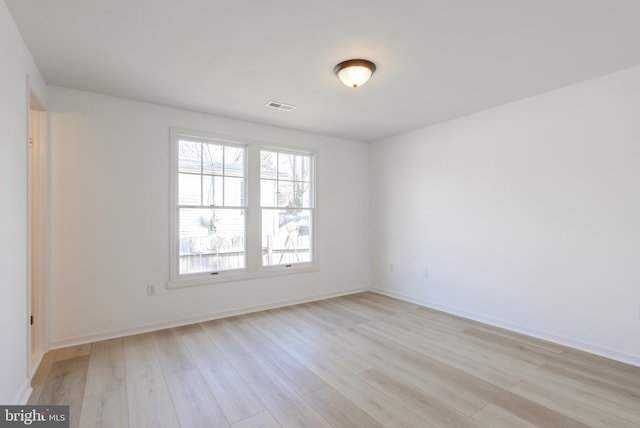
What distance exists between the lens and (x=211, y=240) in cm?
405

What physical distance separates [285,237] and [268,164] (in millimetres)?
1130

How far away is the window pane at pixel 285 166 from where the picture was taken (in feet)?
15.4

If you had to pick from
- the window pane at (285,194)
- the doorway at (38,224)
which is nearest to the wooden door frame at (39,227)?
the doorway at (38,224)

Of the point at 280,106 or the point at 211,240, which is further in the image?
the point at 211,240

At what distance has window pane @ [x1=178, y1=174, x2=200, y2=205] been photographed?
3854 mm

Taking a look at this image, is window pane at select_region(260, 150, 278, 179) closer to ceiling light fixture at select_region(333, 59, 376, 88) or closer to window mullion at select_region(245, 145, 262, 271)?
window mullion at select_region(245, 145, 262, 271)

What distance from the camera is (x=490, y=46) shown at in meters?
2.42

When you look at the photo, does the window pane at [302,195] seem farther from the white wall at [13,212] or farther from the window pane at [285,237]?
the white wall at [13,212]

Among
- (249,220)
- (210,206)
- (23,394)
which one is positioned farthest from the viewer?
(249,220)

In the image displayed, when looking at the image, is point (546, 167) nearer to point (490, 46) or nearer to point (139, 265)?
point (490, 46)

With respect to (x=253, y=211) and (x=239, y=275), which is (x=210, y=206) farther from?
(x=239, y=275)

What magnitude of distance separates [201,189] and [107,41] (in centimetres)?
192

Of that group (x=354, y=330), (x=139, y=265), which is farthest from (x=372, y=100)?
(x=139, y=265)

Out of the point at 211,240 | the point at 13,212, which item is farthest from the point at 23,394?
the point at 211,240
